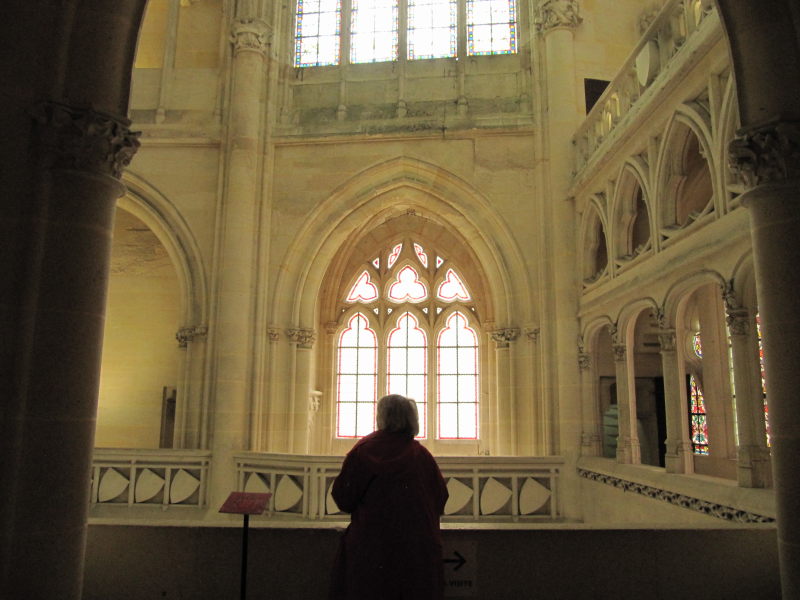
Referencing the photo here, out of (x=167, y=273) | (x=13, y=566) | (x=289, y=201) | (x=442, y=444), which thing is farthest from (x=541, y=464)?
(x=167, y=273)

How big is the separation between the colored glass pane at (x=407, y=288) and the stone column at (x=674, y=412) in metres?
8.63

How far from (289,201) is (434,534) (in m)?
9.25

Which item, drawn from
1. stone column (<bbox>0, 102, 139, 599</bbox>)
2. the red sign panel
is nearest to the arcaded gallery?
stone column (<bbox>0, 102, 139, 599</bbox>)

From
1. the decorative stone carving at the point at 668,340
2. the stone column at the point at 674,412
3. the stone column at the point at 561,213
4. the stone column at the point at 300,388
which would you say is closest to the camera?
the stone column at the point at 674,412

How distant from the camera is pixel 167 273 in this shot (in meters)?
14.5

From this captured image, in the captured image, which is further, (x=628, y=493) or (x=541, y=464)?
(x=541, y=464)

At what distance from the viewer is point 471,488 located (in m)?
9.64

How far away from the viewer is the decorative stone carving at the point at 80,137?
3.70m

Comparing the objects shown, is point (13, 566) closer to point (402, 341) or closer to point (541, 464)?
point (541, 464)

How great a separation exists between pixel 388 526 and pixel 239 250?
876 centimetres

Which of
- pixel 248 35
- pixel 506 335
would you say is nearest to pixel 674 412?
pixel 506 335

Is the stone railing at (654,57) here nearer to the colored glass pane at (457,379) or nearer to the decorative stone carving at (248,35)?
the decorative stone carving at (248,35)

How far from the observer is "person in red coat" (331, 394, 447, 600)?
2.95 m

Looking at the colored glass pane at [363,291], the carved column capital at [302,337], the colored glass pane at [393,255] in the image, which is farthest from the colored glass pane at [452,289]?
the carved column capital at [302,337]
